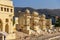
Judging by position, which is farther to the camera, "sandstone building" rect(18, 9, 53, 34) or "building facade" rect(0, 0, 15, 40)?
"sandstone building" rect(18, 9, 53, 34)

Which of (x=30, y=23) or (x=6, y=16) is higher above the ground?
(x=6, y=16)

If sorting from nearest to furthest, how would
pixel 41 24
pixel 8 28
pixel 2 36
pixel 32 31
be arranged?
pixel 2 36 < pixel 8 28 < pixel 32 31 < pixel 41 24

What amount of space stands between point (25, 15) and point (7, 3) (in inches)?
148

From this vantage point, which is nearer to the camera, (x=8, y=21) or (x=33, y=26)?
(x=8, y=21)

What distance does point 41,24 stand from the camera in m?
20.8

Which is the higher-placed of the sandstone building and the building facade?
the building facade

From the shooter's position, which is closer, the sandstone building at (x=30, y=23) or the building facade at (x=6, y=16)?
the building facade at (x=6, y=16)

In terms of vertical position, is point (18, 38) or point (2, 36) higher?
point (2, 36)

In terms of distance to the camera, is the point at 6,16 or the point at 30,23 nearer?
the point at 6,16

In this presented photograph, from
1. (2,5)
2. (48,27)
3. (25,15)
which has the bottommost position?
(48,27)

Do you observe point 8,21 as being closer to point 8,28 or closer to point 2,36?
point 8,28

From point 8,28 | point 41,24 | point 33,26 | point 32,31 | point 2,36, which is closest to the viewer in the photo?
point 2,36

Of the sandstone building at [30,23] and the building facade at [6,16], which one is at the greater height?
the building facade at [6,16]

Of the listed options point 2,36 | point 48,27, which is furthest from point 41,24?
point 2,36
